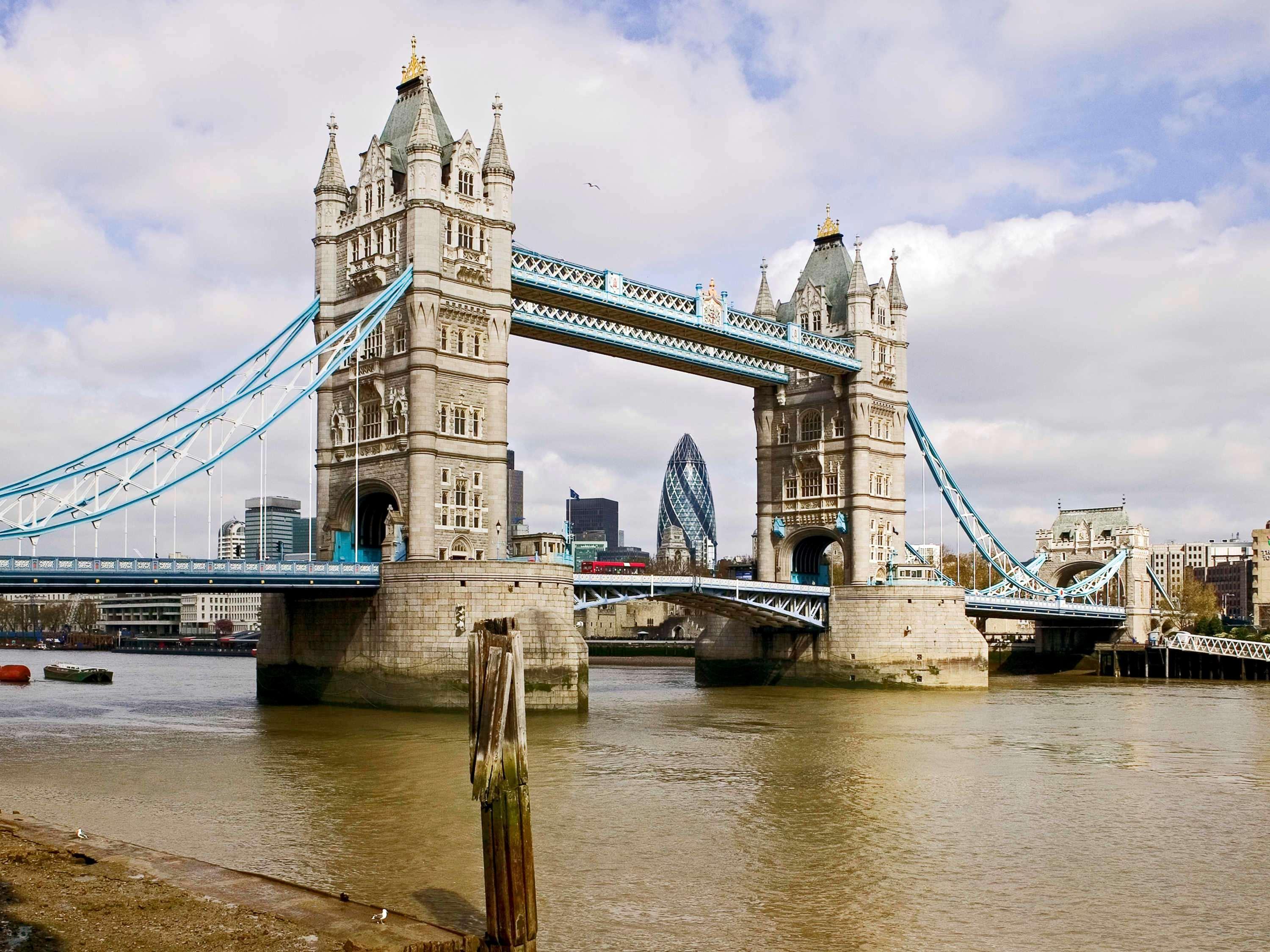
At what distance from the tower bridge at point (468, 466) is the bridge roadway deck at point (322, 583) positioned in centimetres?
10

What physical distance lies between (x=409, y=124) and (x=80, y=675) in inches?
1480

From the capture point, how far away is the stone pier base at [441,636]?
39.9 metres

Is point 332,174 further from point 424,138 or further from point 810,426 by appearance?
point 810,426

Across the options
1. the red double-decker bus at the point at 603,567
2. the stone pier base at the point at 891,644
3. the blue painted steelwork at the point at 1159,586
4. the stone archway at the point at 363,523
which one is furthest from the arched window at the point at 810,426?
the blue painted steelwork at the point at 1159,586

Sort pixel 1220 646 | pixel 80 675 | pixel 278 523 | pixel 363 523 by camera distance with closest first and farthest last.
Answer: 1. pixel 363 523
2. pixel 80 675
3. pixel 1220 646
4. pixel 278 523

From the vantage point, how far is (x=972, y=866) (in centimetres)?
1992

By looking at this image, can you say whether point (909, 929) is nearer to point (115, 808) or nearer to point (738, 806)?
point (738, 806)

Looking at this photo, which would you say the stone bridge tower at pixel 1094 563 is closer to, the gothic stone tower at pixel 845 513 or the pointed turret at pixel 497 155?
the gothic stone tower at pixel 845 513

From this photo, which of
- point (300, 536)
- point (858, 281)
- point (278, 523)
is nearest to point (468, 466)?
point (858, 281)

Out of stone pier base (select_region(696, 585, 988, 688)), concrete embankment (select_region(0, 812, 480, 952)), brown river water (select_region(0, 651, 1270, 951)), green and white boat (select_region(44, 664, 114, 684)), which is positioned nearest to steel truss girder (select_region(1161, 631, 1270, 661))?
stone pier base (select_region(696, 585, 988, 688))

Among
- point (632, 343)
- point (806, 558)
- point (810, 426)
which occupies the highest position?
point (632, 343)

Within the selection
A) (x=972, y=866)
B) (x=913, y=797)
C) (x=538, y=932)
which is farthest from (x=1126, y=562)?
(x=538, y=932)

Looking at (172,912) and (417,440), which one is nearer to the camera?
(172,912)

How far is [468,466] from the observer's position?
44844 millimetres
